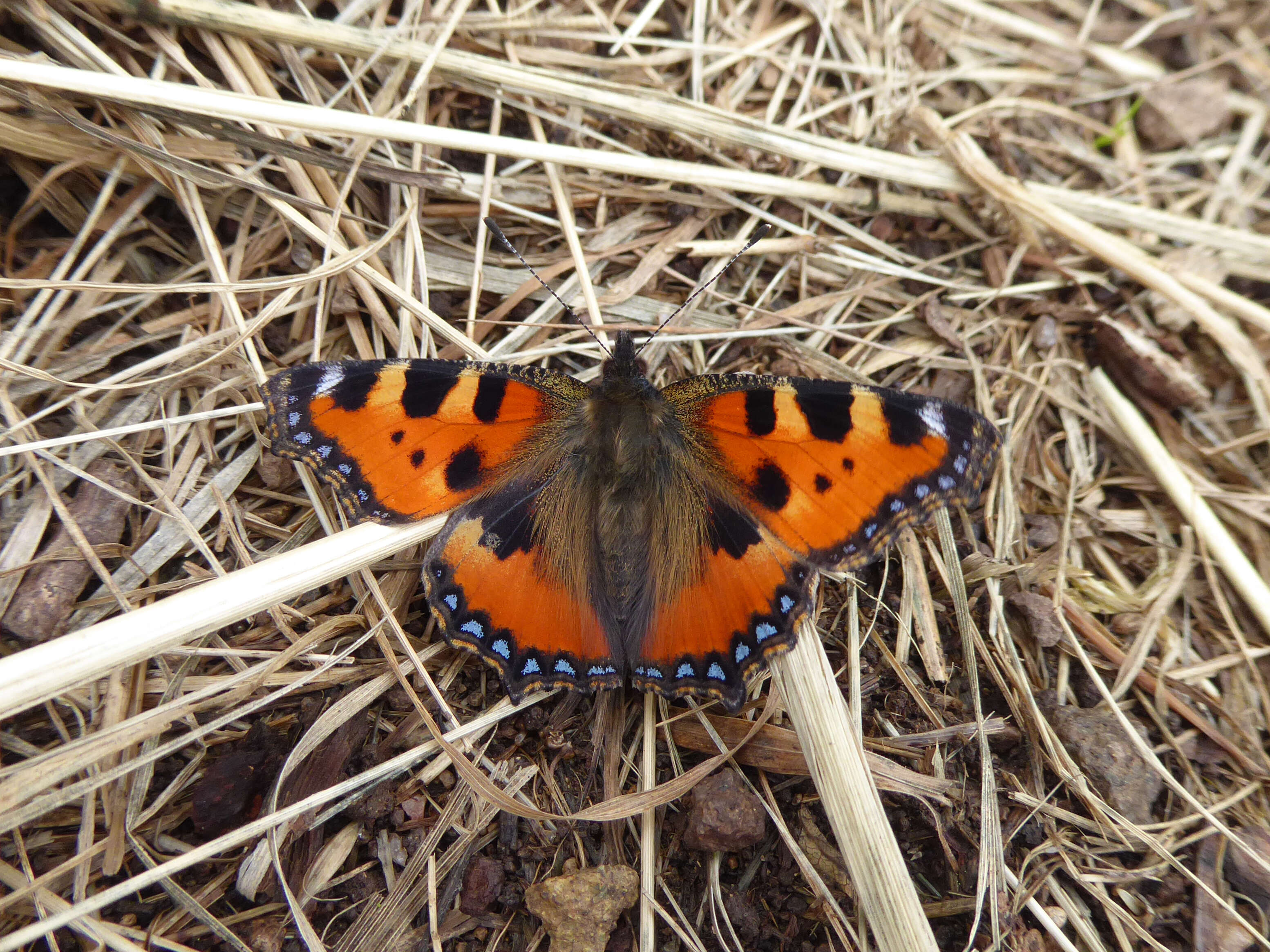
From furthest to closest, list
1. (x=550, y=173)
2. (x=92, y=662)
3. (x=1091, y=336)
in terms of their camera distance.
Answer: (x=1091, y=336) < (x=550, y=173) < (x=92, y=662)

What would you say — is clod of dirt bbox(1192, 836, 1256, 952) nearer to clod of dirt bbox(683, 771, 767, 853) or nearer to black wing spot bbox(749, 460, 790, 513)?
clod of dirt bbox(683, 771, 767, 853)

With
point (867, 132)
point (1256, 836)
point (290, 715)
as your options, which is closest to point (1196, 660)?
point (1256, 836)

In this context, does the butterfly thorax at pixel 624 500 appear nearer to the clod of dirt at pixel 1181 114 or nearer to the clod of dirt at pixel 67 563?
the clod of dirt at pixel 67 563

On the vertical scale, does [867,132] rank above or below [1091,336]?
above

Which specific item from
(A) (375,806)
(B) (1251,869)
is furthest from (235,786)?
(B) (1251,869)

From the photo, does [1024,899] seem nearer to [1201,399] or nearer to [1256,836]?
[1256,836]

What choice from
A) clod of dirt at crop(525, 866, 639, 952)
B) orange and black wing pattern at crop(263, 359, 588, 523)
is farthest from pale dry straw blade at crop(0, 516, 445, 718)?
clod of dirt at crop(525, 866, 639, 952)

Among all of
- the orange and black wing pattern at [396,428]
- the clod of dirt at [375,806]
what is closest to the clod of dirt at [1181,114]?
the orange and black wing pattern at [396,428]
